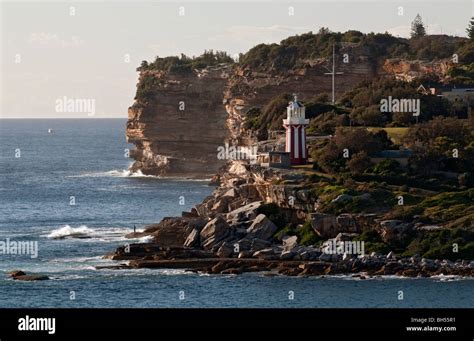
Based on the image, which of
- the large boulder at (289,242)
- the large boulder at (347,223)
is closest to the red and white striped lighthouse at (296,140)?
the large boulder at (289,242)

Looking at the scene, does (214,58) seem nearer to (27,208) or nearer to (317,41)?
(317,41)

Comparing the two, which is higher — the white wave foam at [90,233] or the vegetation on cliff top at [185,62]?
the vegetation on cliff top at [185,62]

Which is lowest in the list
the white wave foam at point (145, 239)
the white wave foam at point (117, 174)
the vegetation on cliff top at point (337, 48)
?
the white wave foam at point (117, 174)

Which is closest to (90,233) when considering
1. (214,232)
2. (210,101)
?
(214,232)

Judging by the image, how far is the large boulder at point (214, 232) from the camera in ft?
231

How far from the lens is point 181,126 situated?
13725 cm

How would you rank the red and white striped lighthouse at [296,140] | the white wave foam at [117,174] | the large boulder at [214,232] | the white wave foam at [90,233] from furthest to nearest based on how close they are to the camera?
the white wave foam at [117,174] → the red and white striped lighthouse at [296,140] → the white wave foam at [90,233] → the large boulder at [214,232]

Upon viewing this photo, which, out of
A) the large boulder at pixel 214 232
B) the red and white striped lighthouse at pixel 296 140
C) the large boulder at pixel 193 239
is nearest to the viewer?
the large boulder at pixel 214 232

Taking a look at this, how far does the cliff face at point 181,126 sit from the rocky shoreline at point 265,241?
53.8 metres

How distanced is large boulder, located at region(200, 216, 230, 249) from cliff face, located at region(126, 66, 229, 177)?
5930cm

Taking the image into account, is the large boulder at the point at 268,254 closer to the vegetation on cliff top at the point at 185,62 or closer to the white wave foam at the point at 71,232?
the white wave foam at the point at 71,232

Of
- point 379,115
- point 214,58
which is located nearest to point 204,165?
point 214,58

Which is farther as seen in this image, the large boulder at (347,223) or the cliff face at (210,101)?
the cliff face at (210,101)

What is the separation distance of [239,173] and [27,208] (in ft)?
62.4
